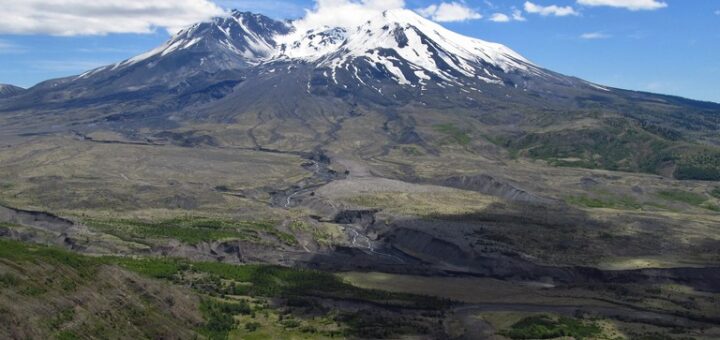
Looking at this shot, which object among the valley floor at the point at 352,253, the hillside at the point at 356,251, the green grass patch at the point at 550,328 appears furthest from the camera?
the green grass patch at the point at 550,328

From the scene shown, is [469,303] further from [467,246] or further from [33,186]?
[33,186]

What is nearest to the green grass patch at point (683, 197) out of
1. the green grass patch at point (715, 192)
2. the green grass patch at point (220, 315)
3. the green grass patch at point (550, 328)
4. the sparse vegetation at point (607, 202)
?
the green grass patch at point (715, 192)

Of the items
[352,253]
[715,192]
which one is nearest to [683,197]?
[715,192]

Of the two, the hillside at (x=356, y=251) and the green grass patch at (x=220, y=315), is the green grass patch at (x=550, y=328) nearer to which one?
the hillside at (x=356, y=251)

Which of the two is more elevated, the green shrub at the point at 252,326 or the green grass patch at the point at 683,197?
the green grass patch at the point at 683,197

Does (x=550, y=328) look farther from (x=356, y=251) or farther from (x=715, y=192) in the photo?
(x=715, y=192)

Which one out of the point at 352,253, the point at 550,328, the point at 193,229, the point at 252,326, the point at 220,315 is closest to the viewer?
the point at 252,326
